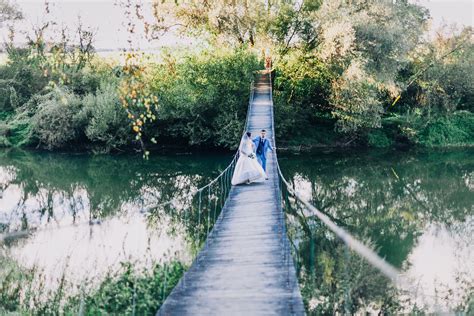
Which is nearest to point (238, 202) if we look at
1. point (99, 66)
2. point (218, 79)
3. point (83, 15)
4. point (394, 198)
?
point (394, 198)

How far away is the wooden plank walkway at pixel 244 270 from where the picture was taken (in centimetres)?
525

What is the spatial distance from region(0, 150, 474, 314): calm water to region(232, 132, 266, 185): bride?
4.89 ft

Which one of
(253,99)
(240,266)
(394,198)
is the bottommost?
(394,198)

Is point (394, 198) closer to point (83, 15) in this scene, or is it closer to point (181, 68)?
point (181, 68)

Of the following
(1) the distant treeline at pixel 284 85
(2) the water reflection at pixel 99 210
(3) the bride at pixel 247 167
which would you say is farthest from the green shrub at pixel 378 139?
(3) the bride at pixel 247 167

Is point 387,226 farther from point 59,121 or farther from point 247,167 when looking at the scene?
point 59,121

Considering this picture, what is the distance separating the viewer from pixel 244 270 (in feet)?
20.2

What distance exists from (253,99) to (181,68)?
9.84 ft

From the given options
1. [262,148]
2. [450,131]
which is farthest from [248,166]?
[450,131]

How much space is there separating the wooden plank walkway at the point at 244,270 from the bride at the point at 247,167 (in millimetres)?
1007

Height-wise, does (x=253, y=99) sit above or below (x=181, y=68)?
below

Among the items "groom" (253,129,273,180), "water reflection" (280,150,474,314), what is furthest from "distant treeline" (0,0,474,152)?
"groom" (253,129,273,180)

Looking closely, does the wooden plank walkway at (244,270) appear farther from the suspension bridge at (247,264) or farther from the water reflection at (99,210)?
the water reflection at (99,210)

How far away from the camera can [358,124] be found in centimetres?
1942
